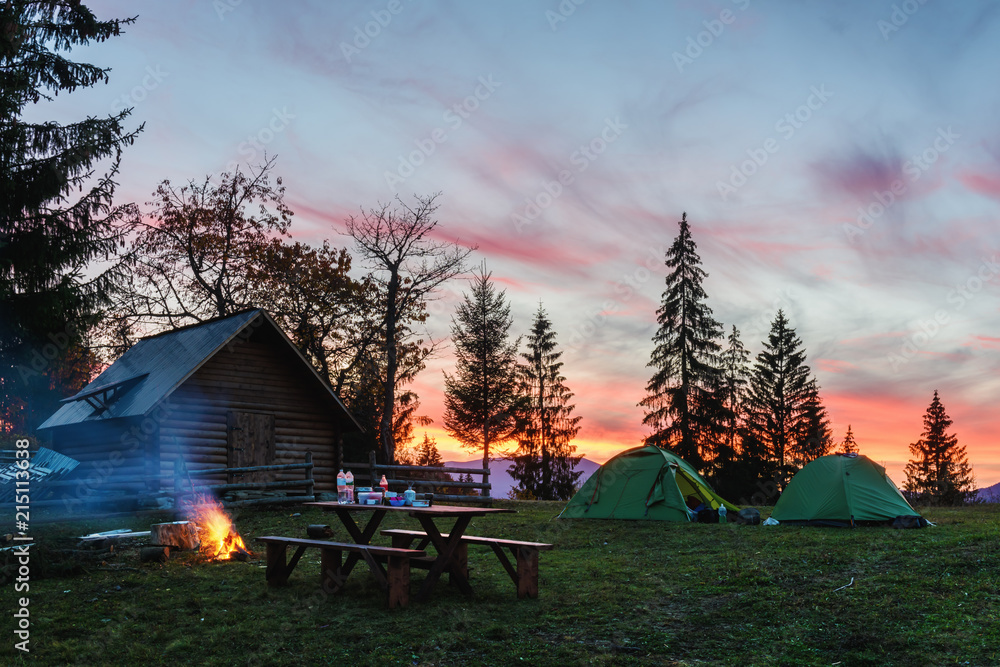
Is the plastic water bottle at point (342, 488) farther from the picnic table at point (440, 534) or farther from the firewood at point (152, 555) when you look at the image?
the firewood at point (152, 555)

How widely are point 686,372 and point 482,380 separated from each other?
36.0ft

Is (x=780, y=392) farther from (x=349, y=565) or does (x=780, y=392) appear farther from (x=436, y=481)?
(x=349, y=565)

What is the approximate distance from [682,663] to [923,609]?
10.2 feet

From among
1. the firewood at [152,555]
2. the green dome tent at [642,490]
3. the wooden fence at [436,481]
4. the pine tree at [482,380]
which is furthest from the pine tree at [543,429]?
the firewood at [152,555]

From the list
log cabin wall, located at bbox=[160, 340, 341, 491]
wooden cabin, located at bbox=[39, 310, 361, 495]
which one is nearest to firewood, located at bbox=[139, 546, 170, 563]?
wooden cabin, located at bbox=[39, 310, 361, 495]

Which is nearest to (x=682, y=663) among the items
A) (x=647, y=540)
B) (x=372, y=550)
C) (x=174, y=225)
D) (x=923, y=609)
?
(x=923, y=609)

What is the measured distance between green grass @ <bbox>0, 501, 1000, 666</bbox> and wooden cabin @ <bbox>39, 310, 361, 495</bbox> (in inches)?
299

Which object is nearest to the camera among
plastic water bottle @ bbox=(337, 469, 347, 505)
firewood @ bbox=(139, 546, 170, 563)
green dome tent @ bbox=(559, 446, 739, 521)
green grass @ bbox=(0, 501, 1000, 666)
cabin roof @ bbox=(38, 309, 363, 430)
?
green grass @ bbox=(0, 501, 1000, 666)

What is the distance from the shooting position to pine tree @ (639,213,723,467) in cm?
3503

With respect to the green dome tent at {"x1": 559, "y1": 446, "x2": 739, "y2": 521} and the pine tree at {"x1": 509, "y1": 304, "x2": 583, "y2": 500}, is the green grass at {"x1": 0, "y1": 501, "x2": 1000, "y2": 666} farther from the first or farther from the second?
the pine tree at {"x1": 509, "y1": 304, "x2": 583, "y2": 500}

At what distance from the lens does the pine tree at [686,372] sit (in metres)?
35.0

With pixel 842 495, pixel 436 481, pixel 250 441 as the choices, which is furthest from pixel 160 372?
pixel 842 495

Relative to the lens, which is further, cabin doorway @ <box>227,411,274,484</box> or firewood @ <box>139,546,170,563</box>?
cabin doorway @ <box>227,411,274,484</box>

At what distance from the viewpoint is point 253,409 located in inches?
870
